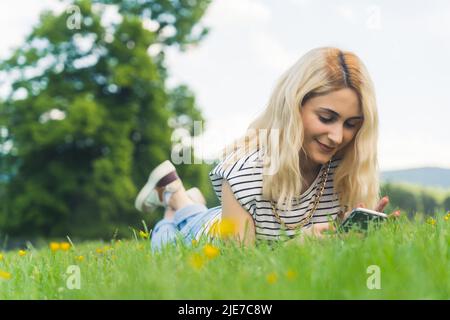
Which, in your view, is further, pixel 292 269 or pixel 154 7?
pixel 154 7

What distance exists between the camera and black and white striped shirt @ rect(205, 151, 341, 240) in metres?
3.78

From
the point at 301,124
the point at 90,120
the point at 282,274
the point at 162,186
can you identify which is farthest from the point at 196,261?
the point at 90,120

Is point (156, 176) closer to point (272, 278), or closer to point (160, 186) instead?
point (160, 186)

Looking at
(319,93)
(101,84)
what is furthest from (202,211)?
(101,84)

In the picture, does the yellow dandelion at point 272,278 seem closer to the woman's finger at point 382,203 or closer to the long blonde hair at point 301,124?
the woman's finger at point 382,203

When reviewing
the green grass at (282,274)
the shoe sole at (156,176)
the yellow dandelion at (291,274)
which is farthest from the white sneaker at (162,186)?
the yellow dandelion at (291,274)

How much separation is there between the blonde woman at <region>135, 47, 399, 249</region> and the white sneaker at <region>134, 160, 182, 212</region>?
1.69 m

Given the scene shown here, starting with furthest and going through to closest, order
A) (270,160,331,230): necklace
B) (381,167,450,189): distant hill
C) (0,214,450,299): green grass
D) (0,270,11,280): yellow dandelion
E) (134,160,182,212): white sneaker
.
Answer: (134,160,182,212): white sneaker < (381,167,450,189): distant hill < (270,160,331,230): necklace < (0,270,11,280): yellow dandelion < (0,214,450,299): green grass

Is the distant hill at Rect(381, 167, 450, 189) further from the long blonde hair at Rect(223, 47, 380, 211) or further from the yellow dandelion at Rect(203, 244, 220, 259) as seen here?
the yellow dandelion at Rect(203, 244, 220, 259)

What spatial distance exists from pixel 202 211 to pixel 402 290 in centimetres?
360

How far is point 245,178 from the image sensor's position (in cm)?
378

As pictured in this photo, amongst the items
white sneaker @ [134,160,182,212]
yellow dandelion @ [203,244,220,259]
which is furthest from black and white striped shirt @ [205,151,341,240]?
white sneaker @ [134,160,182,212]
